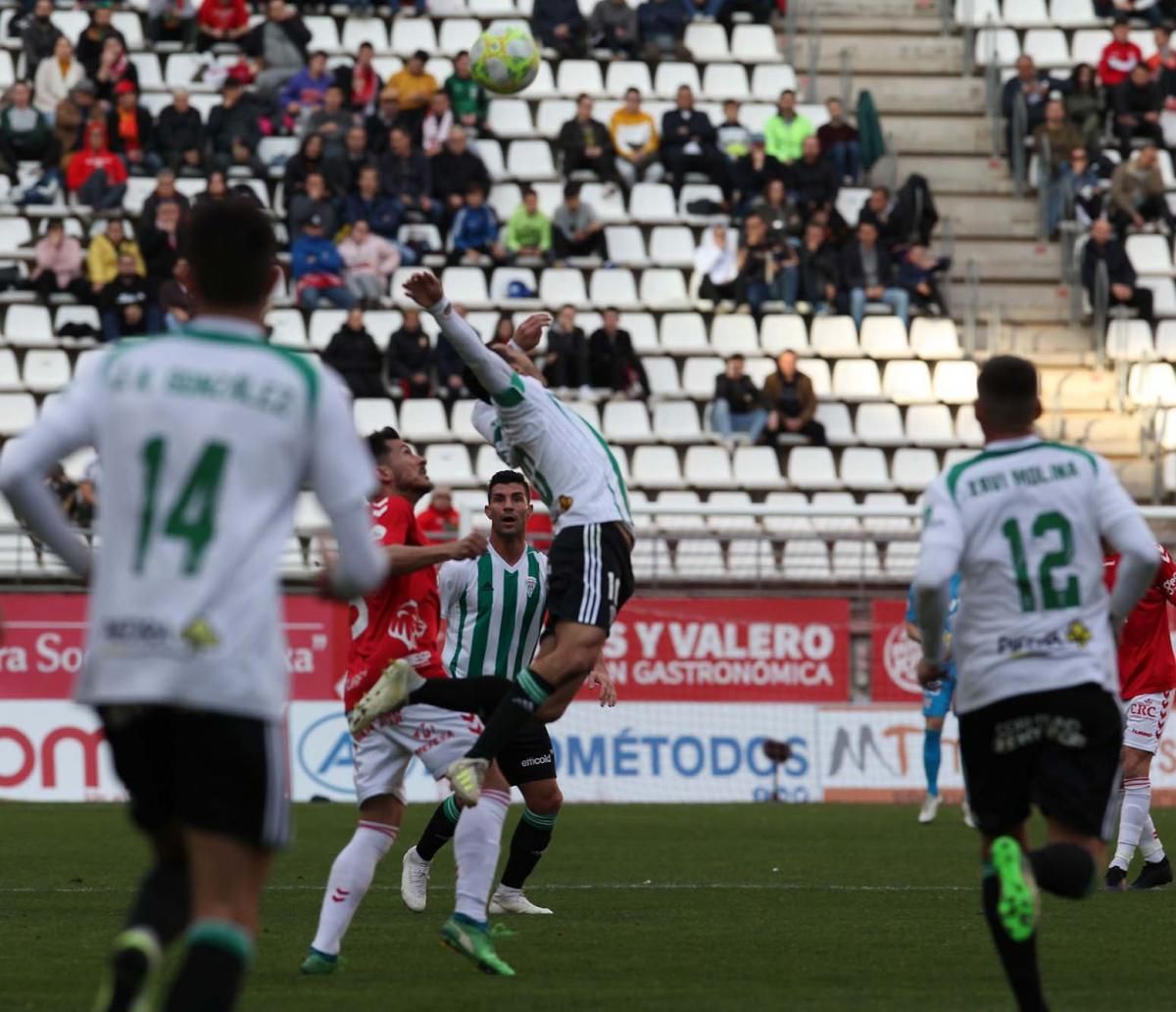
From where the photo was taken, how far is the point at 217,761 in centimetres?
532

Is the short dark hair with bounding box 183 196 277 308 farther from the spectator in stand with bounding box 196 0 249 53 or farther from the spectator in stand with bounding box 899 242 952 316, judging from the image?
the spectator in stand with bounding box 196 0 249 53

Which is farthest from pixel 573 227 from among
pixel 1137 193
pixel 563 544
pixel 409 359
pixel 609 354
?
pixel 563 544

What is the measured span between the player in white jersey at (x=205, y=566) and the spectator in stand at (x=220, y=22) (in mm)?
24383

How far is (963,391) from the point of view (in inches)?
1048

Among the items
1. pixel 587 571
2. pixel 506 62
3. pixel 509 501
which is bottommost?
pixel 587 571

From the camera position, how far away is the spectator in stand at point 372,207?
87.4 ft

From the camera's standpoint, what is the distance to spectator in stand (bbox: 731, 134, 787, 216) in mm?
28156

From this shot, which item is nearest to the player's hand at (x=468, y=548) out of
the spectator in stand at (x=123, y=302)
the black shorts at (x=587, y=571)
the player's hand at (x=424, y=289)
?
the black shorts at (x=587, y=571)

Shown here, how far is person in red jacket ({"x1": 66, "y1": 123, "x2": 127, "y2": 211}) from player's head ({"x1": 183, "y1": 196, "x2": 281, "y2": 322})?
22.1 meters

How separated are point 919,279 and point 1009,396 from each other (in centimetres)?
2074

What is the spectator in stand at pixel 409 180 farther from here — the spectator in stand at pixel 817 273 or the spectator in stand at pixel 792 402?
the spectator in stand at pixel 792 402

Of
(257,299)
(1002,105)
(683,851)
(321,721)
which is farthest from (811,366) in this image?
(257,299)

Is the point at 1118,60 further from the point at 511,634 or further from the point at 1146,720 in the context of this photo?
the point at 511,634

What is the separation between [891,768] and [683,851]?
253 inches
